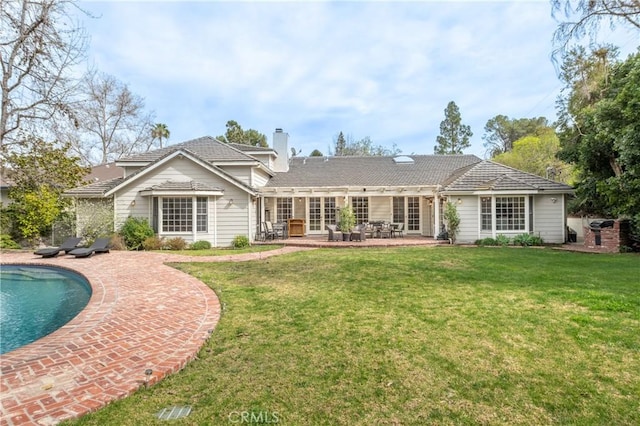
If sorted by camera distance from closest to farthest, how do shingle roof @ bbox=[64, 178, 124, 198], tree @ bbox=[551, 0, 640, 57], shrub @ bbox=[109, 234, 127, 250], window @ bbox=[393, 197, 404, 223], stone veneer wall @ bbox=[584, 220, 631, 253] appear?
tree @ bbox=[551, 0, 640, 57], stone veneer wall @ bbox=[584, 220, 631, 253], shrub @ bbox=[109, 234, 127, 250], shingle roof @ bbox=[64, 178, 124, 198], window @ bbox=[393, 197, 404, 223]

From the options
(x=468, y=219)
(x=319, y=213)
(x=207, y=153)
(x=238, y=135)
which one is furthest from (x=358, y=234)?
(x=238, y=135)

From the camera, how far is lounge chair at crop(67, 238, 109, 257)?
13.2 m

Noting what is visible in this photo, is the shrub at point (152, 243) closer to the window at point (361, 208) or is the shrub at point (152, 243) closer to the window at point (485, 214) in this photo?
the window at point (361, 208)

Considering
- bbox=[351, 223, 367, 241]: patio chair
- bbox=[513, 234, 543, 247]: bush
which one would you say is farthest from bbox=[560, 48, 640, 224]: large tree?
bbox=[351, 223, 367, 241]: patio chair

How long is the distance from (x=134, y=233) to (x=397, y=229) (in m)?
14.5

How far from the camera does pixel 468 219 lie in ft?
54.5

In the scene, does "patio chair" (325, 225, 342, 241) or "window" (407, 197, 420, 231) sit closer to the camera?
"patio chair" (325, 225, 342, 241)

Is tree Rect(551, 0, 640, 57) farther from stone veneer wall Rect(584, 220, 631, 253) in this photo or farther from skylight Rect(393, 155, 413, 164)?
skylight Rect(393, 155, 413, 164)

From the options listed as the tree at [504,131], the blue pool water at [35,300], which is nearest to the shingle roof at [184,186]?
the blue pool water at [35,300]

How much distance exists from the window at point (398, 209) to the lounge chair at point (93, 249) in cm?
1620

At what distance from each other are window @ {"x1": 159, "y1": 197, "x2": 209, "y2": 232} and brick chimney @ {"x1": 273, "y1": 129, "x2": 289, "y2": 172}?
26.4ft

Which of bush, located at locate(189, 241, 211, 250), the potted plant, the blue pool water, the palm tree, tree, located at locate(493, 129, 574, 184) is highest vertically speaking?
the palm tree

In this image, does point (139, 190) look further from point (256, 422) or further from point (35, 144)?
point (256, 422)

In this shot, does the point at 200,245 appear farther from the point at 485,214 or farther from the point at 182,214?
the point at 485,214
